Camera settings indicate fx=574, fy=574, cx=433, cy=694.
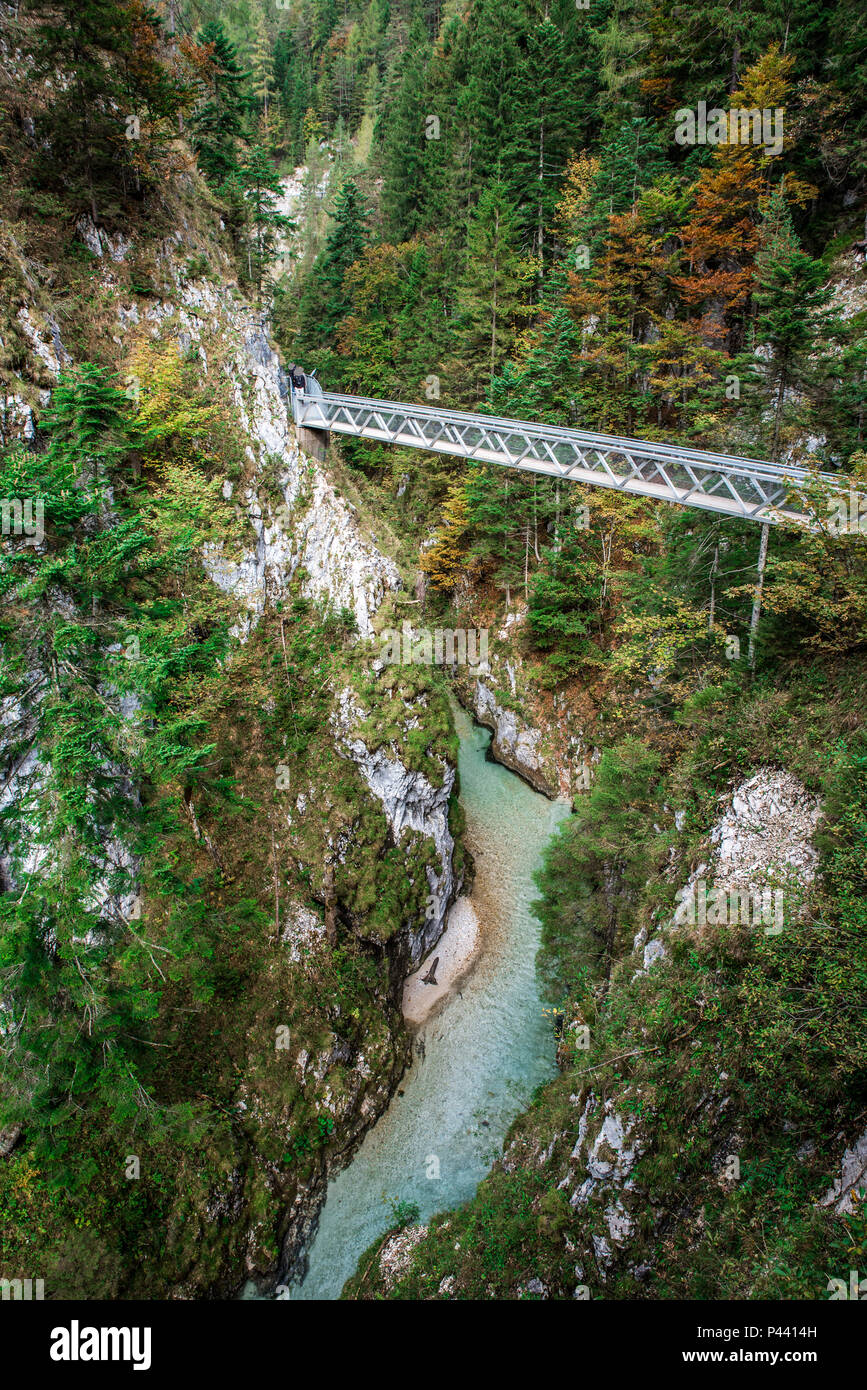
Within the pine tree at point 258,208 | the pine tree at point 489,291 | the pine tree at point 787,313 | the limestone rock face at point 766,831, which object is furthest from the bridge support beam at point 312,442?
the limestone rock face at point 766,831

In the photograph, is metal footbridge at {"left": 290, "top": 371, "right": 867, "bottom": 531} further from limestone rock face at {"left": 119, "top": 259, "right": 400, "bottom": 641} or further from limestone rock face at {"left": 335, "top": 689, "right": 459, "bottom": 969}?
limestone rock face at {"left": 335, "top": 689, "right": 459, "bottom": 969}

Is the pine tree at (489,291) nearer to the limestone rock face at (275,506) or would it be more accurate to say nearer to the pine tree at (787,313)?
the limestone rock face at (275,506)

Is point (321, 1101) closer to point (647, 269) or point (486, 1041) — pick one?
point (486, 1041)

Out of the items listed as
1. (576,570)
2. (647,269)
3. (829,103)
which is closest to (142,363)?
(576,570)

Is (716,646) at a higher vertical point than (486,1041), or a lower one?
higher

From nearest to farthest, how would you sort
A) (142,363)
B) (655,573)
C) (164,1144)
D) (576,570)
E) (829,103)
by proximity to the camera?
1. (164,1144)
2. (142,363)
3. (655,573)
4. (829,103)
5. (576,570)

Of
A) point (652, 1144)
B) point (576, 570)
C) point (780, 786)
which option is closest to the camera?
point (652, 1144)

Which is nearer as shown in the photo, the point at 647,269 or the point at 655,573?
the point at 655,573
